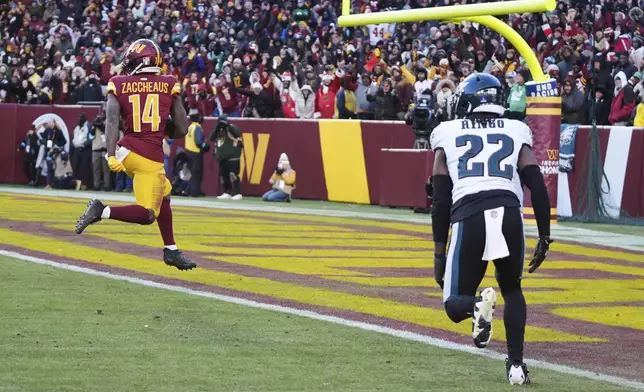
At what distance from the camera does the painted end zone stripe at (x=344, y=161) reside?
917 inches

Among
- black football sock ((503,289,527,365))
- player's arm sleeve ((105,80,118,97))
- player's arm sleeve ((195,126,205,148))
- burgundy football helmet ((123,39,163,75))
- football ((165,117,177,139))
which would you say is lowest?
player's arm sleeve ((195,126,205,148))

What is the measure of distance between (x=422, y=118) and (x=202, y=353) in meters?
12.8

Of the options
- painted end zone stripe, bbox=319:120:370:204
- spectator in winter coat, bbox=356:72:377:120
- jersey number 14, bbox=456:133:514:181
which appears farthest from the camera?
spectator in winter coat, bbox=356:72:377:120

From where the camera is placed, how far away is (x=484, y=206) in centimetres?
690

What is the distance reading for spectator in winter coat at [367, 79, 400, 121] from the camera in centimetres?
2277

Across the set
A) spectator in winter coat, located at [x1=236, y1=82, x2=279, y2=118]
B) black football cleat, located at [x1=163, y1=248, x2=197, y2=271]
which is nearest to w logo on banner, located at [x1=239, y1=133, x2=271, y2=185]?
spectator in winter coat, located at [x1=236, y1=82, x2=279, y2=118]

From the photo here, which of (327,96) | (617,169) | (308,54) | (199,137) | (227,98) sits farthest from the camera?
(308,54)

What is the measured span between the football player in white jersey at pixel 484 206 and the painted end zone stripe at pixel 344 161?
16.0 metres

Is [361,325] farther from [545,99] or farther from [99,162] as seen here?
[99,162]

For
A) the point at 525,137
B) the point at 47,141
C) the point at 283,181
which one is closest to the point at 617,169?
the point at 283,181

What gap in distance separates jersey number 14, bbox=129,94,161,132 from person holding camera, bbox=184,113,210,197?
13.8m

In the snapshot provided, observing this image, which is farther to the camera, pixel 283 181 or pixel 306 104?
pixel 306 104

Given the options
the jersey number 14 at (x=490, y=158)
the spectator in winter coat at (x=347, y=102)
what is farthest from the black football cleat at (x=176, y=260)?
the spectator in winter coat at (x=347, y=102)

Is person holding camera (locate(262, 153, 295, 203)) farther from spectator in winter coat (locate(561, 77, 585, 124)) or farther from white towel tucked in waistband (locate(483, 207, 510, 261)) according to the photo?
white towel tucked in waistband (locate(483, 207, 510, 261))
